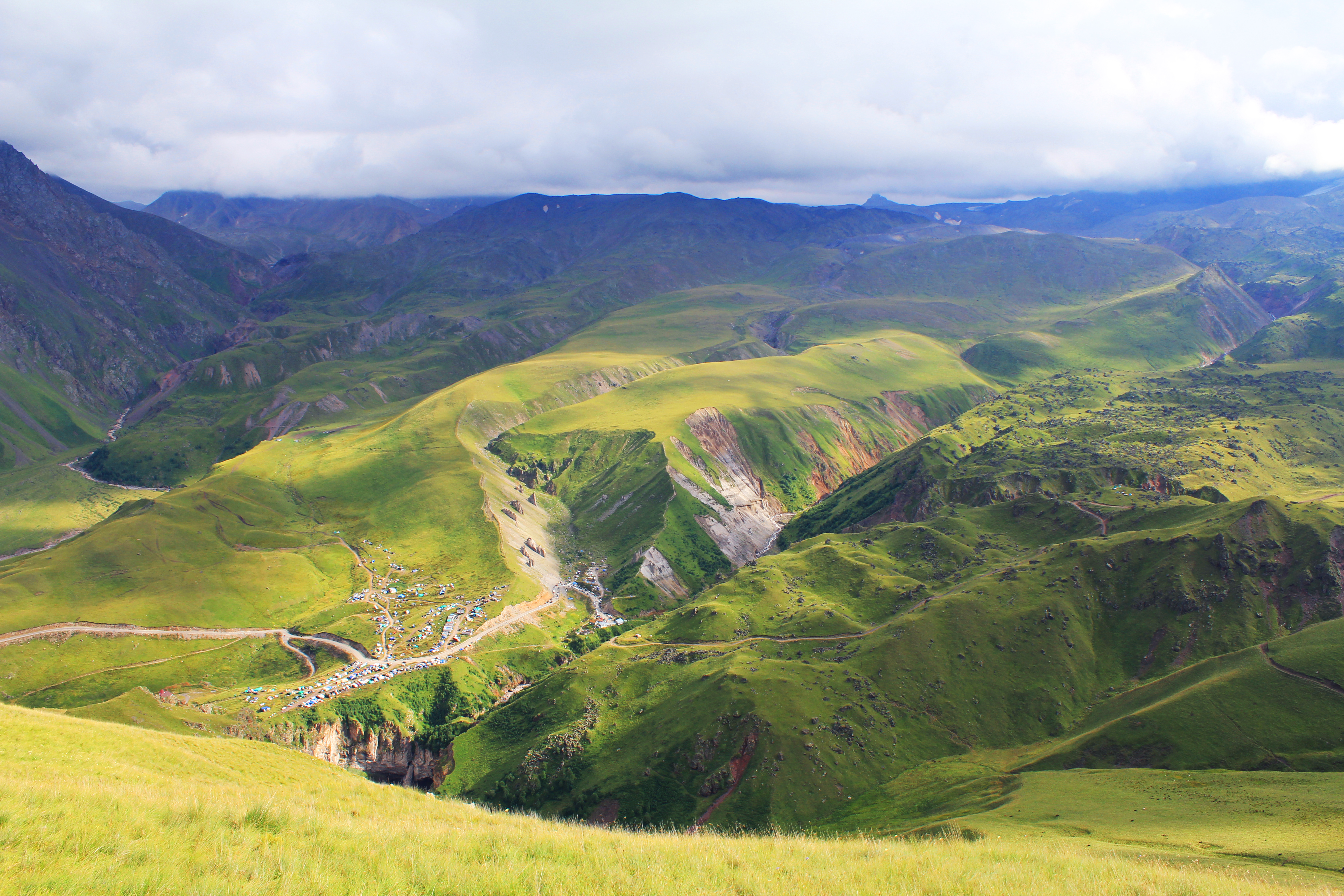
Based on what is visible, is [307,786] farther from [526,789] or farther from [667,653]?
[667,653]

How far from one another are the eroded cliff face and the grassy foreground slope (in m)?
98.4

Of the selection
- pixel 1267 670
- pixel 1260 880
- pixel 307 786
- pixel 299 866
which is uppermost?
pixel 299 866

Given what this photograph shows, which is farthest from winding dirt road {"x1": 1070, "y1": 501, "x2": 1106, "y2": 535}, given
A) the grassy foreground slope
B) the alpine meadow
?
the grassy foreground slope

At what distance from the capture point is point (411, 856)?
69.6ft

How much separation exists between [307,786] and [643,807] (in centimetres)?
7187

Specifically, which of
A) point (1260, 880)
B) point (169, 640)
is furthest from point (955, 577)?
point (169, 640)

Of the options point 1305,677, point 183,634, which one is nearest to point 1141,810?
point 1305,677

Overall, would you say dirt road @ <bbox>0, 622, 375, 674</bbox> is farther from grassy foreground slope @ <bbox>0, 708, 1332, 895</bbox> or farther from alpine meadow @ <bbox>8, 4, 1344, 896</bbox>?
grassy foreground slope @ <bbox>0, 708, 1332, 895</bbox>

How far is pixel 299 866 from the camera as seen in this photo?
19438 mm

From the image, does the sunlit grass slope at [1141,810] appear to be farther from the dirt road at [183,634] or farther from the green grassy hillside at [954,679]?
the dirt road at [183,634]

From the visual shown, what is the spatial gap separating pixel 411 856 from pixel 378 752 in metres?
126

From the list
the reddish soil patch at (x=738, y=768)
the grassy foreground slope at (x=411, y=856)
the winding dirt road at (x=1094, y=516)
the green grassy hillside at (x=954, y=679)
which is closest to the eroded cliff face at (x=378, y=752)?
the green grassy hillside at (x=954, y=679)

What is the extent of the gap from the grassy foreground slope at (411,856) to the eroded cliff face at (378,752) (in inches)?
3873

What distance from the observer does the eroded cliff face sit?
125 m
